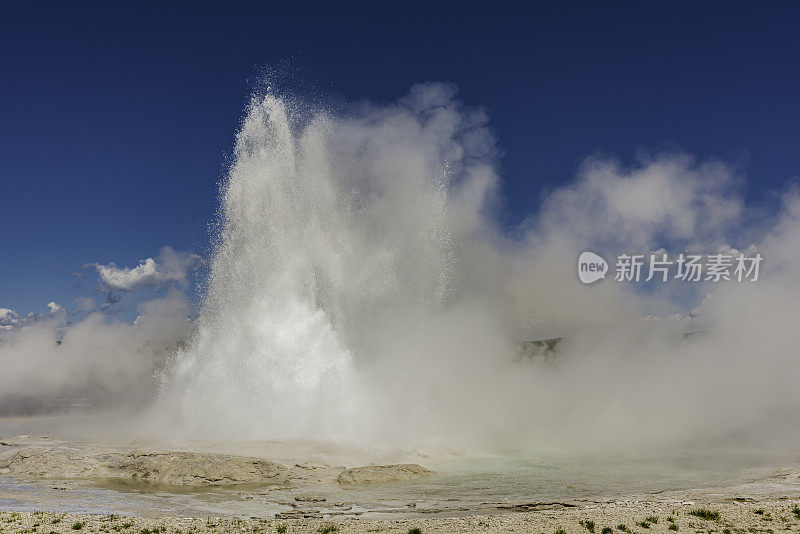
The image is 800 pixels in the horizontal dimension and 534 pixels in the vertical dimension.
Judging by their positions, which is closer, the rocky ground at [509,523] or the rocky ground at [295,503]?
the rocky ground at [509,523]

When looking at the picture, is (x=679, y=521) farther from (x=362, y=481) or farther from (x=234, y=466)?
(x=234, y=466)

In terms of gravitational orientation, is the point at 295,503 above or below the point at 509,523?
below

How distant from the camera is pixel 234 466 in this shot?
2825 centimetres

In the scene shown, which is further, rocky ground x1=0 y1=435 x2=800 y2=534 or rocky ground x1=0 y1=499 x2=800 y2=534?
rocky ground x1=0 y1=435 x2=800 y2=534

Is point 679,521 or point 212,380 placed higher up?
point 212,380

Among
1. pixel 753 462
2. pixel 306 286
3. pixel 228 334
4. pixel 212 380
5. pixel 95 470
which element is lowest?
pixel 95 470

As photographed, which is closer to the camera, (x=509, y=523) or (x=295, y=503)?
(x=509, y=523)

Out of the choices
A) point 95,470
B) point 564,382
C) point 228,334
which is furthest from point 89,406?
point 564,382

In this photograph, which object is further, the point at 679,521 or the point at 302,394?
the point at 302,394

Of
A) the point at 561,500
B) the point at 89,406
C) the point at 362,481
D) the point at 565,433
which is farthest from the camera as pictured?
the point at 89,406

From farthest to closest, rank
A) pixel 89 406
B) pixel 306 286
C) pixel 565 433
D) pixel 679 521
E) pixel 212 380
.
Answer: pixel 89 406, pixel 565 433, pixel 306 286, pixel 212 380, pixel 679 521

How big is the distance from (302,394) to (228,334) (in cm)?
698

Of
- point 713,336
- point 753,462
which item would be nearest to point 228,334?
point 753,462

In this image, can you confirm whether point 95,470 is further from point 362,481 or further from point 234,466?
point 362,481
